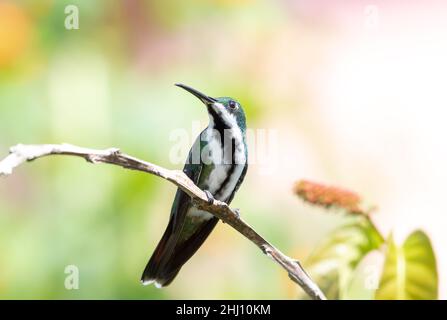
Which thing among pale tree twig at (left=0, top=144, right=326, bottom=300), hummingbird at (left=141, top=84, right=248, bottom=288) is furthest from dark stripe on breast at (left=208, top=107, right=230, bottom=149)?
pale tree twig at (left=0, top=144, right=326, bottom=300)

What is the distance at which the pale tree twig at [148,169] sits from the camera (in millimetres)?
821

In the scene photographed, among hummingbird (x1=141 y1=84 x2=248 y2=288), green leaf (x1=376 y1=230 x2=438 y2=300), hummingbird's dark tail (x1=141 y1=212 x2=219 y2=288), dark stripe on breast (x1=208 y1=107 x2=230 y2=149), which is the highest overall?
dark stripe on breast (x1=208 y1=107 x2=230 y2=149)

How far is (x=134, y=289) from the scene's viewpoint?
6.71ft

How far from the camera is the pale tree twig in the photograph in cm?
82

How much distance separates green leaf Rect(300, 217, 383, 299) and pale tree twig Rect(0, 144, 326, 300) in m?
0.24

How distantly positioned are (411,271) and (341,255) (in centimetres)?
16

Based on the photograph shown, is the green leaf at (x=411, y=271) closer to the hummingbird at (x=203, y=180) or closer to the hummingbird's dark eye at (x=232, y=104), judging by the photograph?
the hummingbird at (x=203, y=180)

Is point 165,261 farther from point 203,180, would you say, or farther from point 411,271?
point 411,271

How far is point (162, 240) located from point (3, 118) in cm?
77

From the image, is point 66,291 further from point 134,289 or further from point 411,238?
point 411,238

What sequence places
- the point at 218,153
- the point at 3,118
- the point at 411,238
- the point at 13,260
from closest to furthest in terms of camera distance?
the point at 411,238
the point at 218,153
the point at 13,260
the point at 3,118

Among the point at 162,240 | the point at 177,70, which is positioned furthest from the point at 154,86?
the point at 162,240

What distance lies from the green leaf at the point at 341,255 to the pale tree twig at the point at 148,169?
0.24 meters

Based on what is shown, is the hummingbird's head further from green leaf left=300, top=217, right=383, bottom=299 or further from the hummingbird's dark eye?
green leaf left=300, top=217, right=383, bottom=299
